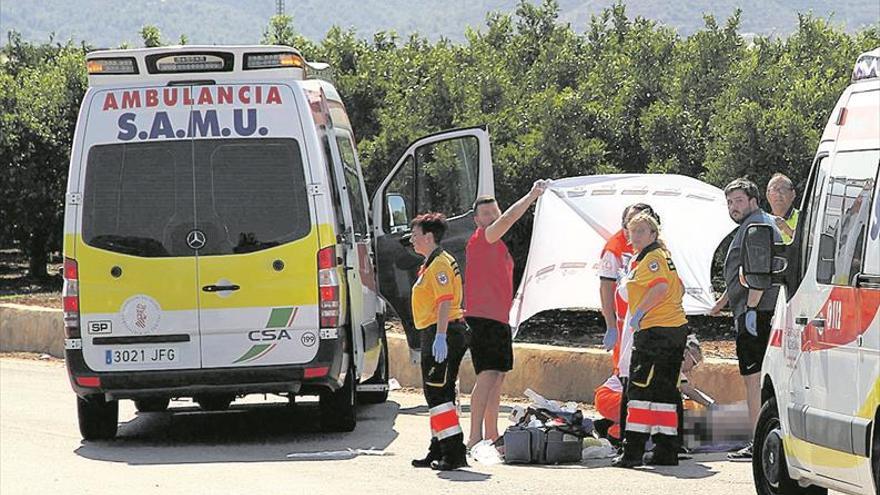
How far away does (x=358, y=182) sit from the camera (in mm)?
13945

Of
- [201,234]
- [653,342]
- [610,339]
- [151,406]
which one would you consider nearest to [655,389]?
[653,342]

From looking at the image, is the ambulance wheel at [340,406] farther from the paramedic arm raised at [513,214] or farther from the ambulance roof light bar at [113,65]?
the ambulance roof light bar at [113,65]

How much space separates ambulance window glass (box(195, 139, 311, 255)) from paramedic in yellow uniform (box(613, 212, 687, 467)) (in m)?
2.56

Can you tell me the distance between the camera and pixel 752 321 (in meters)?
10.7

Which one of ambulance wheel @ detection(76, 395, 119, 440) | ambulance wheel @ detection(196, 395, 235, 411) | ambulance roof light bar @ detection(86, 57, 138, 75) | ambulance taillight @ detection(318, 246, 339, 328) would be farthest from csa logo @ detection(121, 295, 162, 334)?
ambulance wheel @ detection(196, 395, 235, 411)

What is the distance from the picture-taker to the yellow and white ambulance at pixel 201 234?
1172 centimetres

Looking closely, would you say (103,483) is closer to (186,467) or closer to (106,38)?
(186,467)

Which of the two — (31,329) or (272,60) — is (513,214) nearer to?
(272,60)

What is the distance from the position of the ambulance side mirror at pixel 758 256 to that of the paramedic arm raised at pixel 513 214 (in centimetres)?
256

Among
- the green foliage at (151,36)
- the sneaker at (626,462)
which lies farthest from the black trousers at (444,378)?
the green foliage at (151,36)

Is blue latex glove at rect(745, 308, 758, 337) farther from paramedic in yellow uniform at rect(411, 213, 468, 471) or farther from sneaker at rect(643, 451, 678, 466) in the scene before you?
paramedic in yellow uniform at rect(411, 213, 468, 471)

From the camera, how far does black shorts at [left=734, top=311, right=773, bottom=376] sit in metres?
10.8

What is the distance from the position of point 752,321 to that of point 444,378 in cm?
200

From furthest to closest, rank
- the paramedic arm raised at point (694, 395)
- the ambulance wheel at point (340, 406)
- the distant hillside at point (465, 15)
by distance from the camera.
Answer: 1. the distant hillside at point (465, 15)
2. the ambulance wheel at point (340, 406)
3. the paramedic arm raised at point (694, 395)
